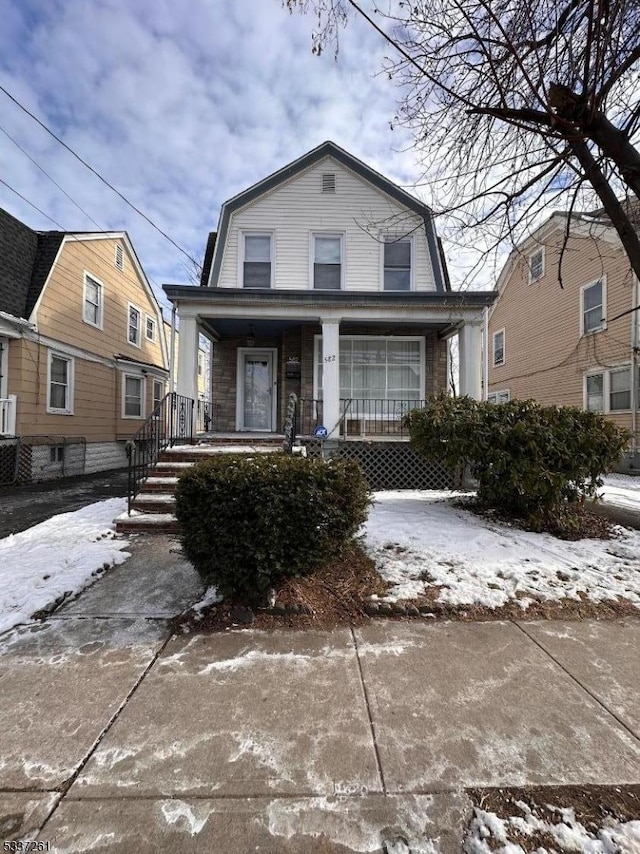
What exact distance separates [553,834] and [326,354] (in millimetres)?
7878

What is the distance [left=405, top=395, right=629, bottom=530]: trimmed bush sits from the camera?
5090mm

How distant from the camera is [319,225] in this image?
10516mm

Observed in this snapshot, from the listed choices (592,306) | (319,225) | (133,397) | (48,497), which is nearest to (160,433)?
(48,497)

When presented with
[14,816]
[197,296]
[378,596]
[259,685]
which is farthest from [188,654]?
[197,296]

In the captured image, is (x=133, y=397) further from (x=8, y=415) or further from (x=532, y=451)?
(x=532, y=451)

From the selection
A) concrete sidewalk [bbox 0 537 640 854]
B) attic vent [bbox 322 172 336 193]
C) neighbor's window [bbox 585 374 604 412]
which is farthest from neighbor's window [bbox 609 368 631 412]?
concrete sidewalk [bbox 0 537 640 854]

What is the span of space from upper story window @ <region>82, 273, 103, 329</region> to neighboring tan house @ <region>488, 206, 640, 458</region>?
12297mm

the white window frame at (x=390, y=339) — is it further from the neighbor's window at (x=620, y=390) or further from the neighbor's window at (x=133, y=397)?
the neighbor's window at (x=133, y=397)

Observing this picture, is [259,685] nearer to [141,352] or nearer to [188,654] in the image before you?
[188,654]

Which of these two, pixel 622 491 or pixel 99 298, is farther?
pixel 99 298

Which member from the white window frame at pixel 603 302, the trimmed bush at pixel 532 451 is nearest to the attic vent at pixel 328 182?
the trimmed bush at pixel 532 451

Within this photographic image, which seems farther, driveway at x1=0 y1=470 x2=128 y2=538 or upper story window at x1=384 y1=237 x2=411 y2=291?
upper story window at x1=384 y1=237 x2=411 y2=291

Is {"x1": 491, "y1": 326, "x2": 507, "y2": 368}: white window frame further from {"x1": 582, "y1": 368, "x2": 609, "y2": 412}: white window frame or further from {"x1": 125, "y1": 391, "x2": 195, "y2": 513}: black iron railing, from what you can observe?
{"x1": 125, "y1": 391, "x2": 195, "y2": 513}: black iron railing

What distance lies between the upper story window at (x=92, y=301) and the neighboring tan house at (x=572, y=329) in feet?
40.3
